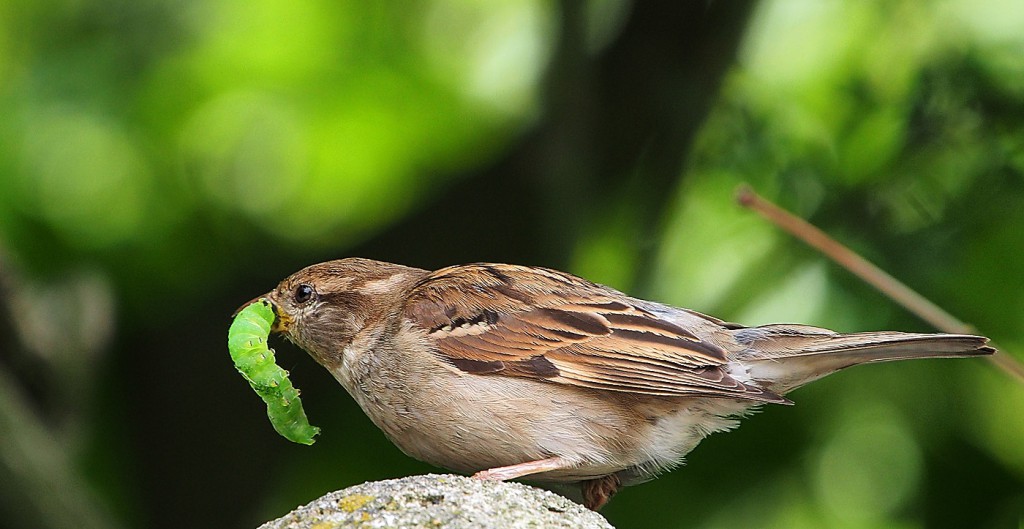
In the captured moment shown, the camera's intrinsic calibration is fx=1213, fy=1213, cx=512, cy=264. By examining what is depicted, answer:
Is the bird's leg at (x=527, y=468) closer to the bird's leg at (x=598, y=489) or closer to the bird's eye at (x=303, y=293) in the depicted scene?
the bird's leg at (x=598, y=489)

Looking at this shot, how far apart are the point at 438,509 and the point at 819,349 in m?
1.72

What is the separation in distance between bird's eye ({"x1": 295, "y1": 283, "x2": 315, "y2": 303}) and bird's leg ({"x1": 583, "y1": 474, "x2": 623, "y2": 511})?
1.29 m

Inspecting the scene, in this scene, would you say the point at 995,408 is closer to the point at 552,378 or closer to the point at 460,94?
the point at 552,378

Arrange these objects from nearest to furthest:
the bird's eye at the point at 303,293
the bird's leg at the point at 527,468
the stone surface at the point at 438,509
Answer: the stone surface at the point at 438,509
the bird's leg at the point at 527,468
the bird's eye at the point at 303,293

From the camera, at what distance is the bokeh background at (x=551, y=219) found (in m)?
5.65

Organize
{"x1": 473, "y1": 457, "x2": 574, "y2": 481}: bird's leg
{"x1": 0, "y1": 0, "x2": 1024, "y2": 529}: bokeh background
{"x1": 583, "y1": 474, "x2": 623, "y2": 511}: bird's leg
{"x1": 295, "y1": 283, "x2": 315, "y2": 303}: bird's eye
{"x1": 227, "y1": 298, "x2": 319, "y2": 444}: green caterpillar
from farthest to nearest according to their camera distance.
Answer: {"x1": 0, "y1": 0, "x2": 1024, "y2": 529}: bokeh background, {"x1": 295, "y1": 283, "x2": 315, "y2": 303}: bird's eye, {"x1": 583, "y1": 474, "x2": 623, "y2": 511}: bird's leg, {"x1": 227, "y1": 298, "x2": 319, "y2": 444}: green caterpillar, {"x1": 473, "y1": 457, "x2": 574, "y2": 481}: bird's leg

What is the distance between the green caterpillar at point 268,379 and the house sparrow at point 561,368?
0.27 meters

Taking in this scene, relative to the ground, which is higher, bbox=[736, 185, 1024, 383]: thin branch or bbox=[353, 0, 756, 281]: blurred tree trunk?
bbox=[353, 0, 756, 281]: blurred tree trunk

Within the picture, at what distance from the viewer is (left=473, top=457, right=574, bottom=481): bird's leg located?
378cm

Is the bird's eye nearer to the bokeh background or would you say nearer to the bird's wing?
the bird's wing

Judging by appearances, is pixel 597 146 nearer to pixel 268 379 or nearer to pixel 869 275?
pixel 869 275

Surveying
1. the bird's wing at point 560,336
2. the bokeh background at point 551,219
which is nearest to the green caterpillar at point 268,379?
the bird's wing at point 560,336

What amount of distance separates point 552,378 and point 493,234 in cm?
204

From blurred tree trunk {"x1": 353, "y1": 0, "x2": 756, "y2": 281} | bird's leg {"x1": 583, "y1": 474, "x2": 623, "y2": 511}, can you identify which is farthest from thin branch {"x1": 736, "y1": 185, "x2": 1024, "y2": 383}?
blurred tree trunk {"x1": 353, "y1": 0, "x2": 756, "y2": 281}
